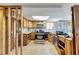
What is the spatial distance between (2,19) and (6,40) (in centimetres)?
87

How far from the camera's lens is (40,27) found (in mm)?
15914

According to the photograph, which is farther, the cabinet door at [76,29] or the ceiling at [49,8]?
the ceiling at [49,8]

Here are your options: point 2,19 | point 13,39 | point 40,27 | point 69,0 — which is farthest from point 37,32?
point 69,0

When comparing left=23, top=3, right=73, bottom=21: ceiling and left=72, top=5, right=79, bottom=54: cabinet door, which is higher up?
left=23, top=3, right=73, bottom=21: ceiling

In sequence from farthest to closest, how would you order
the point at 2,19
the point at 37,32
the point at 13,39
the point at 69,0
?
the point at 37,32 → the point at 13,39 → the point at 2,19 → the point at 69,0

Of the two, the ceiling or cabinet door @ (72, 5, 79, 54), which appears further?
the ceiling

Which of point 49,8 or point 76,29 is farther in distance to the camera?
point 49,8

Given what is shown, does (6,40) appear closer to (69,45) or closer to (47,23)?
(69,45)

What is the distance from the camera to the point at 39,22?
1617cm

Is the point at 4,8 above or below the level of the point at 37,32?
above

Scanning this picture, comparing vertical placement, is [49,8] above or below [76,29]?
above

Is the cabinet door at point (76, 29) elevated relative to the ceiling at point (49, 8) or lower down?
lower down
